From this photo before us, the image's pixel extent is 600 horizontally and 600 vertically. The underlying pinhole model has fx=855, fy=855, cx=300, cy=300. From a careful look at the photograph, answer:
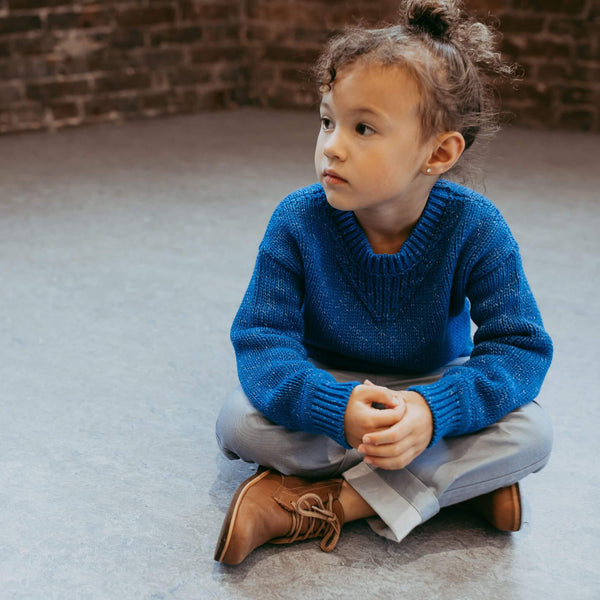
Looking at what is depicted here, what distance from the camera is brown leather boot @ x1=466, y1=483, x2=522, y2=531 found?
130 cm

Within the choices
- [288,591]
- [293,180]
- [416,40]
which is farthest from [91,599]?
[293,180]

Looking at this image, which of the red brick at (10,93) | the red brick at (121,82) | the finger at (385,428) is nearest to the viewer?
the finger at (385,428)

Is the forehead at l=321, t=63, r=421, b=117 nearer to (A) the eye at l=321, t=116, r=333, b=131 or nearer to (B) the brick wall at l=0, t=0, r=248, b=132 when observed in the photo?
(A) the eye at l=321, t=116, r=333, b=131

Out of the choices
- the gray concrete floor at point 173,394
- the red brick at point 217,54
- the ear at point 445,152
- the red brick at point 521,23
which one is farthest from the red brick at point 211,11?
the ear at point 445,152

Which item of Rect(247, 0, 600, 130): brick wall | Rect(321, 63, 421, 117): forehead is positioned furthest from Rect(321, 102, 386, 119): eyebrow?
Rect(247, 0, 600, 130): brick wall

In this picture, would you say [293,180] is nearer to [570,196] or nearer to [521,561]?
[570,196]

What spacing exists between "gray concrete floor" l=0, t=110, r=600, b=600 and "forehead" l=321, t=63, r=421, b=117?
0.65 meters

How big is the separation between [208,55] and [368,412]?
353cm

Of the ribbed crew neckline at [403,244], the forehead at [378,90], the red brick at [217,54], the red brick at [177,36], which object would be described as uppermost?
the forehead at [378,90]

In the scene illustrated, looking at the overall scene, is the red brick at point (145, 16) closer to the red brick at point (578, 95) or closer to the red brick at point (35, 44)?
the red brick at point (35, 44)

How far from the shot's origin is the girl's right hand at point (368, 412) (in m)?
1.18

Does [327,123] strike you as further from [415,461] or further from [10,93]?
[10,93]

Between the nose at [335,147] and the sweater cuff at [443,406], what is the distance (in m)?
0.36

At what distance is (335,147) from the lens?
1251 millimetres
